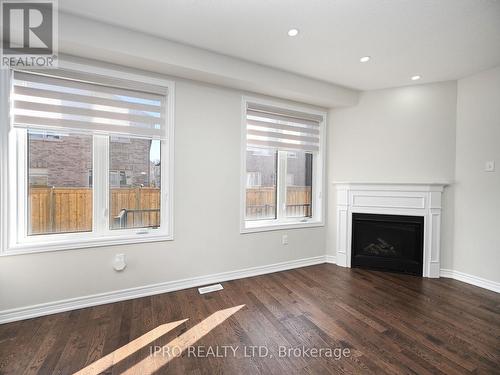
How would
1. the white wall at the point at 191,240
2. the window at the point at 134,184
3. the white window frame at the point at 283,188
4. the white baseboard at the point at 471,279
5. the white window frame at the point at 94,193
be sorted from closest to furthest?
the white window frame at the point at 94,193 → the white wall at the point at 191,240 → the window at the point at 134,184 → the white baseboard at the point at 471,279 → the white window frame at the point at 283,188

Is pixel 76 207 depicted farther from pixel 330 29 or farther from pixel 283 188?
pixel 330 29

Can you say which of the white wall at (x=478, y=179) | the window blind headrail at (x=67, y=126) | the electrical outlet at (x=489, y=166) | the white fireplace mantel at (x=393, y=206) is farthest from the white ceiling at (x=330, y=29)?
the white fireplace mantel at (x=393, y=206)

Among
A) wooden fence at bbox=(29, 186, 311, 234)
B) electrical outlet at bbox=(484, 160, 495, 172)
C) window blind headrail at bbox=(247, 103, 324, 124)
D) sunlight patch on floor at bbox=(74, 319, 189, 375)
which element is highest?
window blind headrail at bbox=(247, 103, 324, 124)

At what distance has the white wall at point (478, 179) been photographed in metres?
2.81

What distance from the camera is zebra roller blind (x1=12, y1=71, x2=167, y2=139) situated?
7.08 feet

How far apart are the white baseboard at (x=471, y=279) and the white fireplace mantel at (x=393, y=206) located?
0.44ft

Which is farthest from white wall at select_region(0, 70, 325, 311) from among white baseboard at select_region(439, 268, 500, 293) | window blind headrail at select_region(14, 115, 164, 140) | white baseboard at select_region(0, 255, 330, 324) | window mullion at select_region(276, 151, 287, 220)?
white baseboard at select_region(439, 268, 500, 293)

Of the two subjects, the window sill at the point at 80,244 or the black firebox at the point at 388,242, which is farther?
the black firebox at the point at 388,242

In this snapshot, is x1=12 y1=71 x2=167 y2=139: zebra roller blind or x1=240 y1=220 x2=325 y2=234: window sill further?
x1=240 y1=220 x2=325 y2=234: window sill

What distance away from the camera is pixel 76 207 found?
2436 millimetres

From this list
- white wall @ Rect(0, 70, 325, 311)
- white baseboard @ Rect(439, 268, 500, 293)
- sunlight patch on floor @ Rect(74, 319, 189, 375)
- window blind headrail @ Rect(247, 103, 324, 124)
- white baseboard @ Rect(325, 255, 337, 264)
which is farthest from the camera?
white baseboard @ Rect(325, 255, 337, 264)

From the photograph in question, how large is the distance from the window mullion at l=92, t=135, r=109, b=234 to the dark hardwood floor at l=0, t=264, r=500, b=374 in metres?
0.83

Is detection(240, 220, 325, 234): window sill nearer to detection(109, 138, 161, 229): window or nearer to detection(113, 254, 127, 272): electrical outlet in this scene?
detection(109, 138, 161, 229): window

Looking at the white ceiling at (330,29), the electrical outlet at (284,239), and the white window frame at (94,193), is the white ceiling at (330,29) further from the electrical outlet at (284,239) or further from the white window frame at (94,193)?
the electrical outlet at (284,239)
